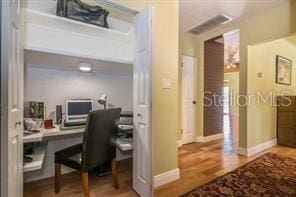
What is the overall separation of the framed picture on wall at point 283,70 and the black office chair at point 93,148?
398 cm

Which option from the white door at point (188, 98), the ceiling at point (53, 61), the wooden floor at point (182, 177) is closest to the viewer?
the ceiling at point (53, 61)

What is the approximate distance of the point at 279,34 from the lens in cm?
291

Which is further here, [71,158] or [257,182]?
[257,182]

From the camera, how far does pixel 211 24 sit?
3559 mm

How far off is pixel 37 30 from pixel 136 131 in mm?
1609

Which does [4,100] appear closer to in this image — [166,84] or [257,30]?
[166,84]

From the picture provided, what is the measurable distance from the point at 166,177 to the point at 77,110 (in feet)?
4.63

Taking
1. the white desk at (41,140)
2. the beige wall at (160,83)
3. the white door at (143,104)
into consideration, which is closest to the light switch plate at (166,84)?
the beige wall at (160,83)

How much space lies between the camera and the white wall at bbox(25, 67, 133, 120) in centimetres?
232

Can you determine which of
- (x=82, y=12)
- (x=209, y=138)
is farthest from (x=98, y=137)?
(x=209, y=138)

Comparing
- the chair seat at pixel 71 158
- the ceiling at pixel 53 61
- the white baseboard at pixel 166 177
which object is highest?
the ceiling at pixel 53 61

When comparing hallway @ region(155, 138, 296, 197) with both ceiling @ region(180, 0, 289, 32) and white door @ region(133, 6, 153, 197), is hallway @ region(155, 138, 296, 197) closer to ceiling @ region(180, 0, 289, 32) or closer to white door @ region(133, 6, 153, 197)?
white door @ region(133, 6, 153, 197)

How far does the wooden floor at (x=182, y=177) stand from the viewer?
6.68ft
